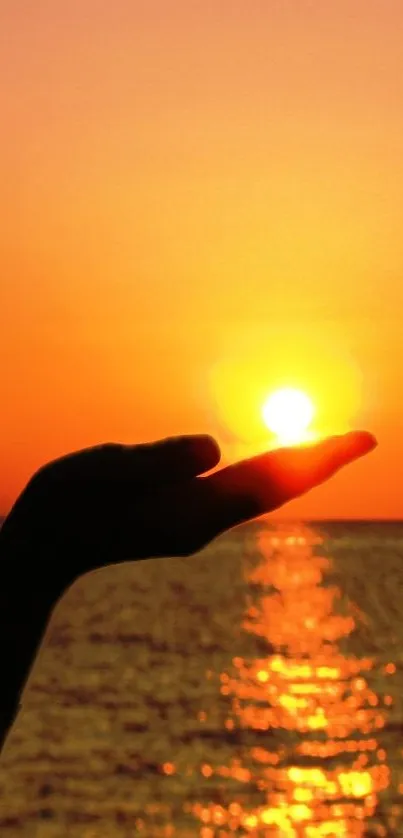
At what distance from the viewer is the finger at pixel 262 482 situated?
1.87 m

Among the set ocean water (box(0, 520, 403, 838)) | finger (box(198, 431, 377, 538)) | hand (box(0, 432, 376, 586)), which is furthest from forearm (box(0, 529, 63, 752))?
ocean water (box(0, 520, 403, 838))

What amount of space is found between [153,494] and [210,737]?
56.9 m

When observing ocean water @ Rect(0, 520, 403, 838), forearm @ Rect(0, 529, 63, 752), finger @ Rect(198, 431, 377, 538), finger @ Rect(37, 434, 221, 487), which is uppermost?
ocean water @ Rect(0, 520, 403, 838)

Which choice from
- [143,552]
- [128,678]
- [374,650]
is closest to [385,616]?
[374,650]

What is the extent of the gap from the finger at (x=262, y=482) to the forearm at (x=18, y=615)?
0.98 feet

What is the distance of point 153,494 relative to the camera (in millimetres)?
1901

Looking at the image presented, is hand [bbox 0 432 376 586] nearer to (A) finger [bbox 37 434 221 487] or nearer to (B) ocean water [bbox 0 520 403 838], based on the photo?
(A) finger [bbox 37 434 221 487]

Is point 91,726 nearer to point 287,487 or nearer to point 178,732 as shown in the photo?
point 178,732

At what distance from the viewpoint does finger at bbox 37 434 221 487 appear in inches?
73.1

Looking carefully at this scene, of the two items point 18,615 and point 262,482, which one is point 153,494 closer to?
point 262,482

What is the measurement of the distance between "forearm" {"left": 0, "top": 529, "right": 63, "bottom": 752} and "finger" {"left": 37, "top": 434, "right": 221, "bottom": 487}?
0.17 m

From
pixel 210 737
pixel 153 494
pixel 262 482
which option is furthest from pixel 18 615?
pixel 210 737

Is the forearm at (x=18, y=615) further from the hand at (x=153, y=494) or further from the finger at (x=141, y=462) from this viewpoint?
the finger at (x=141, y=462)

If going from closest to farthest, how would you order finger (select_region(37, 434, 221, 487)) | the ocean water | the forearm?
finger (select_region(37, 434, 221, 487)) → the forearm → the ocean water
